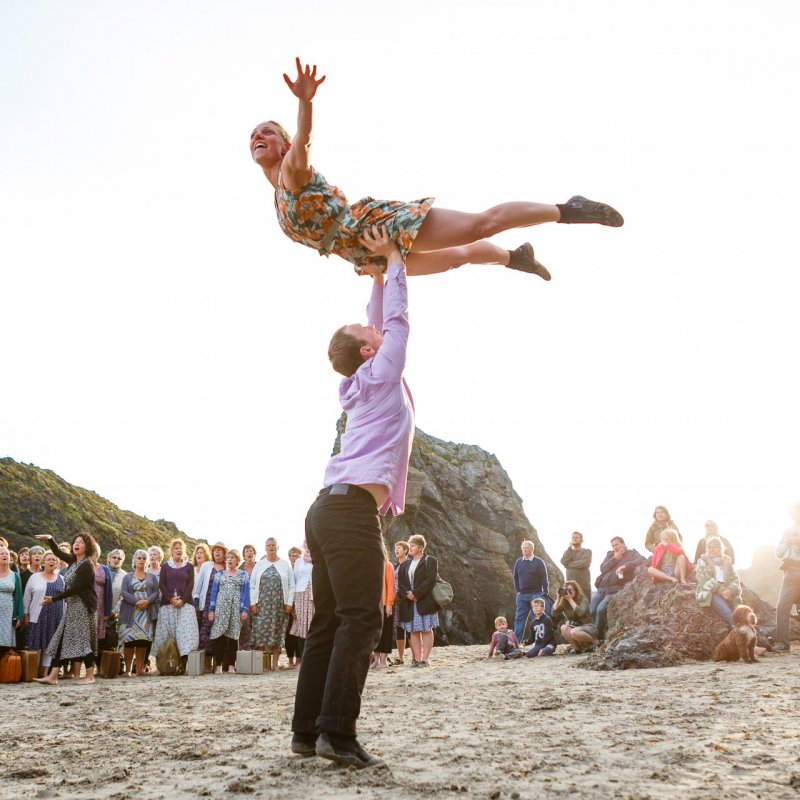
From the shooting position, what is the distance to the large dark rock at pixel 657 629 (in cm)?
987

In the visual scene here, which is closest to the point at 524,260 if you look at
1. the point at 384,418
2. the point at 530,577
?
the point at 384,418

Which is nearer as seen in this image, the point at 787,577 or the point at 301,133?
the point at 301,133

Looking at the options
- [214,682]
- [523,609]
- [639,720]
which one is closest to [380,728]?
[639,720]

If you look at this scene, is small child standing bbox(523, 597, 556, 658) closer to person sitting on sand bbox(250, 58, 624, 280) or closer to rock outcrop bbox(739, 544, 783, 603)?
person sitting on sand bbox(250, 58, 624, 280)

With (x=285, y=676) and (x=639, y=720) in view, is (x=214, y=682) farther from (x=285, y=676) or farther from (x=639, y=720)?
(x=639, y=720)

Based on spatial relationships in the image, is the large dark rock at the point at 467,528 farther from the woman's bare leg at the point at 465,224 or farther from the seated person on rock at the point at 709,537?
the woman's bare leg at the point at 465,224

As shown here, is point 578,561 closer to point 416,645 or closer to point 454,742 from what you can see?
point 416,645

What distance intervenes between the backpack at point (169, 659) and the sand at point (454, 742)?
328 cm

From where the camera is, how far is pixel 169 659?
11805mm

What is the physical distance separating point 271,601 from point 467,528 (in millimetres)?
15804

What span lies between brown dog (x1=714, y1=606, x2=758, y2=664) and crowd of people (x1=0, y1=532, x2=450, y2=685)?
4280 mm

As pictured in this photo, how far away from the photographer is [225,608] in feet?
40.2

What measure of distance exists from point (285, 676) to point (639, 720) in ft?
22.0

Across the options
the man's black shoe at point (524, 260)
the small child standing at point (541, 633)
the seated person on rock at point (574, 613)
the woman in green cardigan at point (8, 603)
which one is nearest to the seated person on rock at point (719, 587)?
the seated person on rock at point (574, 613)
